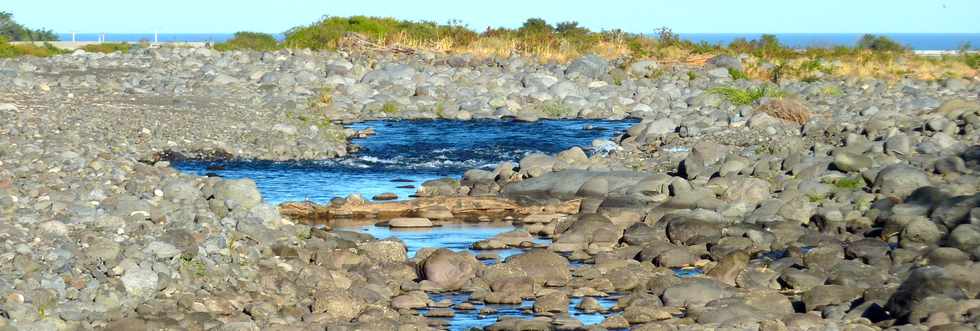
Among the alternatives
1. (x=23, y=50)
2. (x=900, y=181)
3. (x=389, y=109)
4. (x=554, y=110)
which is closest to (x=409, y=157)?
(x=389, y=109)

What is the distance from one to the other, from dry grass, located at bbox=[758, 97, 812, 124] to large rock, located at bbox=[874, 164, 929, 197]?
29.3ft

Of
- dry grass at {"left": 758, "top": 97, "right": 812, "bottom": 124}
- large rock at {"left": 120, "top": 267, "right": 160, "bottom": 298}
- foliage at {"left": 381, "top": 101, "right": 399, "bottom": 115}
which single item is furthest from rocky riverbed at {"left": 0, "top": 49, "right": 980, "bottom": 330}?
foliage at {"left": 381, "top": 101, "right": 399, "bottom": 115}

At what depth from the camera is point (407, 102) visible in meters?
34.4

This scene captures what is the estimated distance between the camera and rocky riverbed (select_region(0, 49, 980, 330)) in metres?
12.1

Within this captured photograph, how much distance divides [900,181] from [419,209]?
664 centimetres

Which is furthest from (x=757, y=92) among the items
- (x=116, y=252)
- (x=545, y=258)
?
(x=116, y=252)

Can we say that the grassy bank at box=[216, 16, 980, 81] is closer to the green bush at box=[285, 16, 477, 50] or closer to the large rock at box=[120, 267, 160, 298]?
the green bush at box=[285, 16, 477, 50]

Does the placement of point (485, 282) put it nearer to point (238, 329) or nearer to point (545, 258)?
point (545, 258)

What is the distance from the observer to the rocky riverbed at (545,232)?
1208 centimetres

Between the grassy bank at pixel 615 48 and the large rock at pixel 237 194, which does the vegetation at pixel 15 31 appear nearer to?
the grassy bank at pixel 615 48

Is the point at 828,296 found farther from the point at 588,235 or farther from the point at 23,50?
the point at 23,50

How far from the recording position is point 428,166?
24.8 metres

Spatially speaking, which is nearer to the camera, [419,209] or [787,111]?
[419,209]

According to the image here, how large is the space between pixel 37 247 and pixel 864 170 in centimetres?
1181
